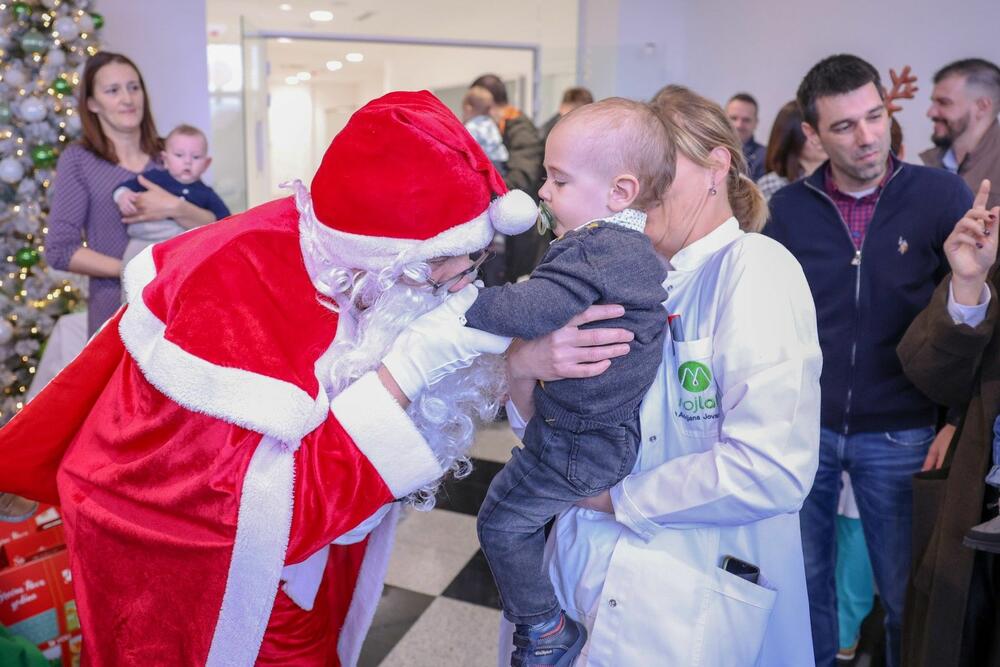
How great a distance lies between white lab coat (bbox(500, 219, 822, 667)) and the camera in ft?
3.65

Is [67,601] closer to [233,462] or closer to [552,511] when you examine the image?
[233,462]

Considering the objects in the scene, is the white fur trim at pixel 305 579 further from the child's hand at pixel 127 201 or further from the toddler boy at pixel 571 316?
the child's hand at pixel 127 201

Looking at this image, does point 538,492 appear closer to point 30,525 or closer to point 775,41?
point 30,525

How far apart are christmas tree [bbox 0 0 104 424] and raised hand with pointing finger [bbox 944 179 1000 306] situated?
13.5ft

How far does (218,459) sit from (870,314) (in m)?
1.63

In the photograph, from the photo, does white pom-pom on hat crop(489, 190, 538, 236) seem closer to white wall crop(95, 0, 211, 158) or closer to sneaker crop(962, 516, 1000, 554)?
sneaker crop(962, 516, 1000, 554)

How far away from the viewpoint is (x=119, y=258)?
2.87 m

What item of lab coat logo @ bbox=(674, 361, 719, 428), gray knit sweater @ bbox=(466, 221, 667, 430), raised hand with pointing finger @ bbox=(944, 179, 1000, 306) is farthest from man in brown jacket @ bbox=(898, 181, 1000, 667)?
gray knit sweater @ bbox=(466, 221, 667, 430)

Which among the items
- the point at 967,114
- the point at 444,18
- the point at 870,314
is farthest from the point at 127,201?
the point at 444,18

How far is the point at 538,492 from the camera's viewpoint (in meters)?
1.24

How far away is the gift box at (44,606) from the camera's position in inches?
65.6

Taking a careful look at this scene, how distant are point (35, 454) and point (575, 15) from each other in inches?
263

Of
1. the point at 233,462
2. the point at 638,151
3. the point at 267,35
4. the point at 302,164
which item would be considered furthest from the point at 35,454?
the point at 302,164

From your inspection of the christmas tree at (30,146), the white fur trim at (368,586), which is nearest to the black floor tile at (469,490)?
the white fur trim at (368,586)
